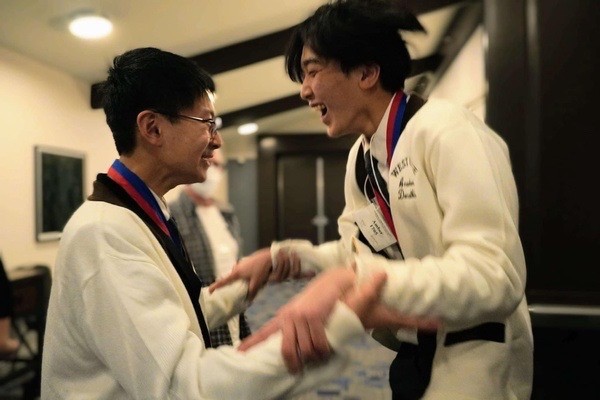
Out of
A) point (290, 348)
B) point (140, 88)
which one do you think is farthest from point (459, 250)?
point (140, 88)

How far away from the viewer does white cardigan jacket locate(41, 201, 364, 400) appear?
71 cm

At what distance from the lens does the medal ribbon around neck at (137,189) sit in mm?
962

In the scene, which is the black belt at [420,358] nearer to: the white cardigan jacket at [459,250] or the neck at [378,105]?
the white cardigan jacket at [459,250]

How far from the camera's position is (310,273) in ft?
4.29

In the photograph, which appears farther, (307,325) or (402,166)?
(402,166)

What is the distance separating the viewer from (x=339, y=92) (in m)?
1.18

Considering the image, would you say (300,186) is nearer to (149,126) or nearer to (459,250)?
(149,126)

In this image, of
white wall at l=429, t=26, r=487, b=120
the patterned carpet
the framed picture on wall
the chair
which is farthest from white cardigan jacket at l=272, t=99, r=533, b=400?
the framed picture on wall

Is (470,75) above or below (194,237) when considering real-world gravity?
above

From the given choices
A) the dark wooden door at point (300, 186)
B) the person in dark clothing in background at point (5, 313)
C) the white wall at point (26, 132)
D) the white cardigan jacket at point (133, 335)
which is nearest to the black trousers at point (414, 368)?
the white cardigan jacket at point (133, 335)

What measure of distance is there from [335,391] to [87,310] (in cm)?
282

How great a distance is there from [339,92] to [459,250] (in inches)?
21.5

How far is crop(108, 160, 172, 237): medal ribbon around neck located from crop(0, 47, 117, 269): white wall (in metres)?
2.47

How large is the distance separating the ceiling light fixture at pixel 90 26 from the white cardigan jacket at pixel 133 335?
106 inches
